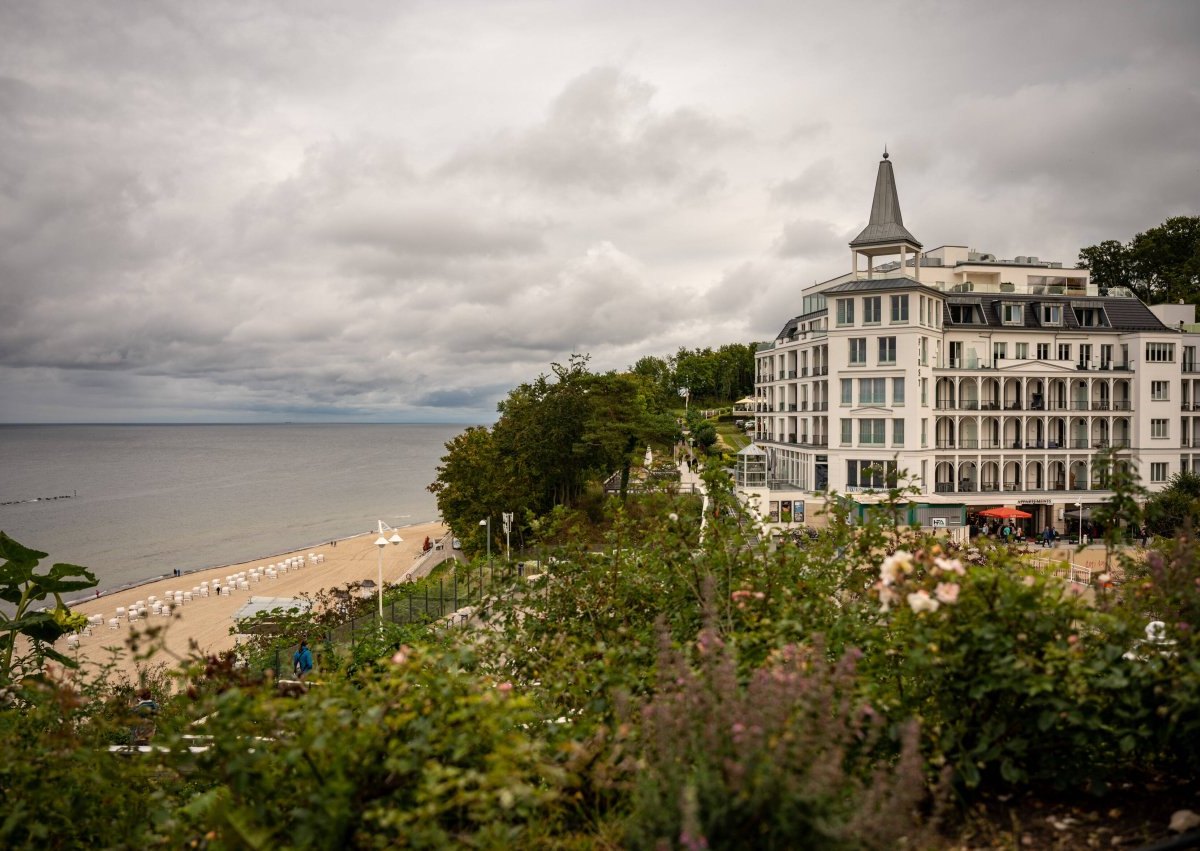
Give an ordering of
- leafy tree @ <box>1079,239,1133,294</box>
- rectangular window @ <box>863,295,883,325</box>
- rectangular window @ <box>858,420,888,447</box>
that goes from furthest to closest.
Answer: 1. leafy tree @ <box>1079,239,1133,294</box>
2. rectangular window @ <box>858,420,888,447</box>
3. rectangular window @ <box>863,295,883,325</box>

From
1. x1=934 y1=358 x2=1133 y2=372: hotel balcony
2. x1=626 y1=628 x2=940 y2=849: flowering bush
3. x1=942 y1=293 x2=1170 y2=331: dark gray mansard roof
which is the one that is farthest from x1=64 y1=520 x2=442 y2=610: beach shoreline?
x1=942 y1=293 x2=1170 y2=331: dark gray mansard roof

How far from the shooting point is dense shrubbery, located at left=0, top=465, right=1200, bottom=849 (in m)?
2.87

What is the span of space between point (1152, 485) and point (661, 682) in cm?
4600

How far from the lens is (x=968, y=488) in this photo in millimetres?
39688

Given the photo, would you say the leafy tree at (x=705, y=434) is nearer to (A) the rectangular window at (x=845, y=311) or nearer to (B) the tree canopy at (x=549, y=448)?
(B) the tree canopy at (x=549, y=448)

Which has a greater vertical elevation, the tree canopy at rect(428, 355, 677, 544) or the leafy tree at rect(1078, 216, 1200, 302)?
the leafy tree at rect(1078, 216, 1200, 302)

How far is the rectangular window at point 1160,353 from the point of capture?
40.9m

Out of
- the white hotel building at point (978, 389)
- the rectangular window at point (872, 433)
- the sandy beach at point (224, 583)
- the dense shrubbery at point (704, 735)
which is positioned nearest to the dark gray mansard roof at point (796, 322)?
the white hotel building at point (978, 389)

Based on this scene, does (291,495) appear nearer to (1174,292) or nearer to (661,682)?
(1174,292)

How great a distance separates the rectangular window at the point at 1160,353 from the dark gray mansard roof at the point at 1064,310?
936 mm

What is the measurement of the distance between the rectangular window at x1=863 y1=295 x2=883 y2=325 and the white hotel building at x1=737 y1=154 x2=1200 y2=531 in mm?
51

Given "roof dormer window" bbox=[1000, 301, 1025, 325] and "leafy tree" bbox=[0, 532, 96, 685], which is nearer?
"leafy tree" bbox=[0, 532, 96, 685]

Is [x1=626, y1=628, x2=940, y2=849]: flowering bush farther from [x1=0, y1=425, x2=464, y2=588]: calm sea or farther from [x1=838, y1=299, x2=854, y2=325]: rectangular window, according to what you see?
[x1=0, y1=425, x2=464, y2=588]: calm sea

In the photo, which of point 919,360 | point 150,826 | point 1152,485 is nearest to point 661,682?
point 150,826
